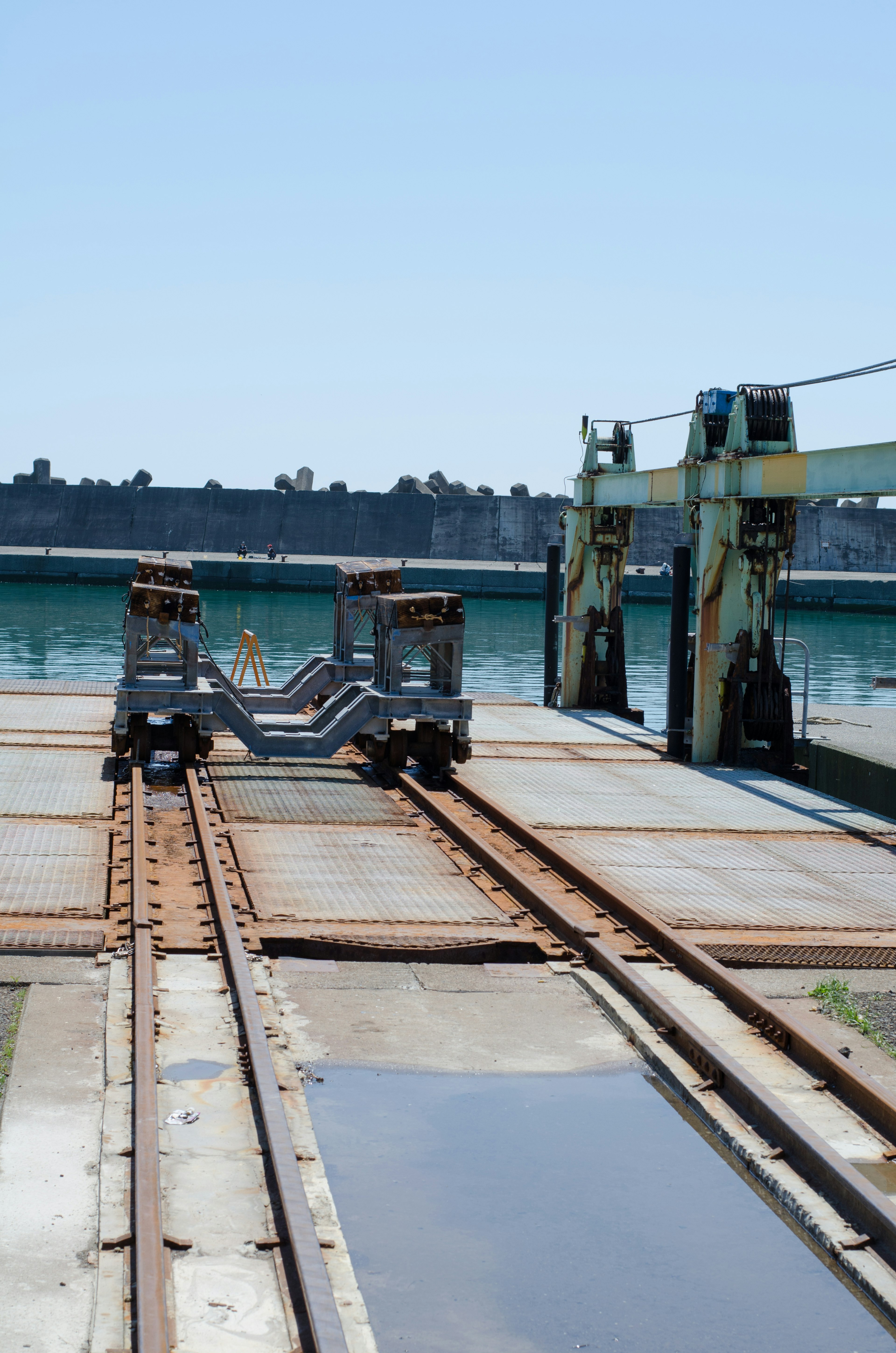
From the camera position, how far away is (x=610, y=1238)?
17.3 ft

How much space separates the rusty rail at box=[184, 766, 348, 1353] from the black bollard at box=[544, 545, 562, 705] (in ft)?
46.6

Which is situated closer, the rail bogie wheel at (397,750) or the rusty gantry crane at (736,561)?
the rail bogie wheel at (397,750)

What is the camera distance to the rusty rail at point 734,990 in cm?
606

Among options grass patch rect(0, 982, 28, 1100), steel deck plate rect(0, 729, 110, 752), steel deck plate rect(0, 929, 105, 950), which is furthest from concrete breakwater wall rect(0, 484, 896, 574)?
grass patch rect(0, 982, 28, 1100)

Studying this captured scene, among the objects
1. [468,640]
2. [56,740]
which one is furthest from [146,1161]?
[468,640]

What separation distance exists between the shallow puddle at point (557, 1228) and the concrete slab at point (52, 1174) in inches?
36.8

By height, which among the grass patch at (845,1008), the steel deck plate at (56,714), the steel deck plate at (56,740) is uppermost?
the steel deck plate at (56,714)

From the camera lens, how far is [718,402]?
52.6ft

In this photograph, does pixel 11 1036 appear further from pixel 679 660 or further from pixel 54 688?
pixel 54 688

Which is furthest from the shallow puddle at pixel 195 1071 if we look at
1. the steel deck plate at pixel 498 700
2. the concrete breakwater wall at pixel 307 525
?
the concrete breakwater wall at pixel 307 525

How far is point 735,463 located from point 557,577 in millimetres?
6758

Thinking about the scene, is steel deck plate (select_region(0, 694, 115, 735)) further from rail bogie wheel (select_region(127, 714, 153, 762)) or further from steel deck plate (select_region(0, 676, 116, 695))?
rail bogie wheel (select_region(127, 714, 153, 762))

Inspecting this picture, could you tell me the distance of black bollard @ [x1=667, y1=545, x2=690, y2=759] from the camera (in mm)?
16812

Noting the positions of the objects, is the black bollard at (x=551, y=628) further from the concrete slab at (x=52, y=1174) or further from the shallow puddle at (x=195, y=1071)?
the shallow puddle at (x=195, y=1071)
